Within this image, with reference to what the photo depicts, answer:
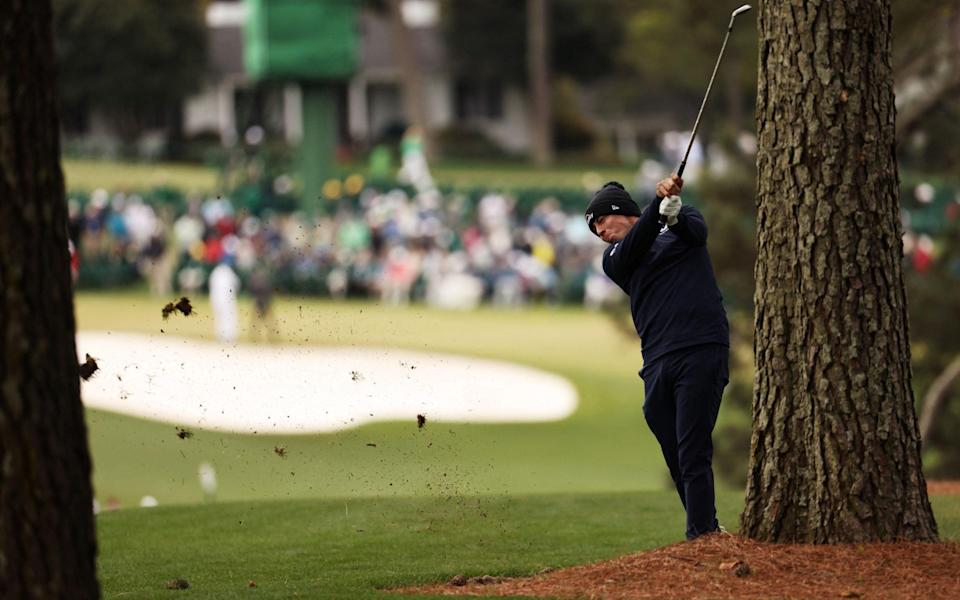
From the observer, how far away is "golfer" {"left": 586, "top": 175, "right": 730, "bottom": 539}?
25.6 ft

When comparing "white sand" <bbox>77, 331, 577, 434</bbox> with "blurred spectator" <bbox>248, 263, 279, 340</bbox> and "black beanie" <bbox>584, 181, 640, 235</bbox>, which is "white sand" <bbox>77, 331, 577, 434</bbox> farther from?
"black beanie" <bbox>584, 181, 640, 235</bbox>

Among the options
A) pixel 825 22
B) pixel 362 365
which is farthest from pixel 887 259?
pixel 362 365

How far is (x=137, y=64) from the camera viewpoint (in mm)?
65375

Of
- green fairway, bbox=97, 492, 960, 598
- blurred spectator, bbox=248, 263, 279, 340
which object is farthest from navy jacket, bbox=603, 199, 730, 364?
blurred spectator, bbox=248, 263, 279, 340

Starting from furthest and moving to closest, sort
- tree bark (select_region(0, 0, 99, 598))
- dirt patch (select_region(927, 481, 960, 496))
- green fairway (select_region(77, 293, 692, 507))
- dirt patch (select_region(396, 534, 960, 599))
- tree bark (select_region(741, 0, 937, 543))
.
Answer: green fairway (select_region(77, 293, 692, 507)) → dirt patch (select_region(927, 481, 960, 496)) → tree bark (select_region(741, 0, 937, 543)) → dirt patch (select_region(396, 534, 960, 599)) → tree bark (select_region(0, 0, 99, 598))

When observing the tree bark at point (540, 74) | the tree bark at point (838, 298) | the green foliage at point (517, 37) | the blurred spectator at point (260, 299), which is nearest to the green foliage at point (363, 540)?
the tree bark at point (838, 298)

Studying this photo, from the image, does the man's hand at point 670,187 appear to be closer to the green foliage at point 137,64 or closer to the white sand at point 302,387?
the white sand at point 302,387

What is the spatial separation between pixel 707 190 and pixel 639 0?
39.2 m

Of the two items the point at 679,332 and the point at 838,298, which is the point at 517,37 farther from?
the point at 838,298

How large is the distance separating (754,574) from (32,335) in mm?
3254

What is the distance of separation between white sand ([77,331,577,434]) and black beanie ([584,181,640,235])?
13.3 meters

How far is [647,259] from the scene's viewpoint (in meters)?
8.05

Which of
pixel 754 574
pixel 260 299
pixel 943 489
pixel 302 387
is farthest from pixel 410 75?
pixel 754 574

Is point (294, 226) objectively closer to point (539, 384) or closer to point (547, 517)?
point (539, 384)
